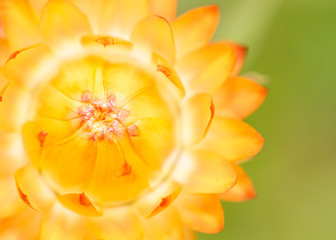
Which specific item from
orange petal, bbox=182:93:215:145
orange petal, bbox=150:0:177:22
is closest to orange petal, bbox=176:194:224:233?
orange petal, bbox=182:93:215:145

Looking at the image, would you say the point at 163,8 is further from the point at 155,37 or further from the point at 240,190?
the point at 240,190

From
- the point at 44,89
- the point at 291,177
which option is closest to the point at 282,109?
the point at 291,177

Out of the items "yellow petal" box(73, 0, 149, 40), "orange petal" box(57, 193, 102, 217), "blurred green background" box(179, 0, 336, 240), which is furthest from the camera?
"blurred green background" box(179, 0, 336, 240)

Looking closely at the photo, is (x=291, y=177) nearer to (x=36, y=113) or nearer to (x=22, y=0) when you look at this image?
(x=36, y=113)

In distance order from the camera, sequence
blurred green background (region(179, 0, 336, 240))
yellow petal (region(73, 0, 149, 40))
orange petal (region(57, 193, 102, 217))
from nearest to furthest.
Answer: orange petal (region(57, 193, 102, 217)) → yellow petal (region(73, 0, 149, 40)) → blurred green background (region(179, 0, 336, 240))

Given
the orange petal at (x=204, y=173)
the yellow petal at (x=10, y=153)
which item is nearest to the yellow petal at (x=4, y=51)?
the yellow petal at (x=10, y=153)

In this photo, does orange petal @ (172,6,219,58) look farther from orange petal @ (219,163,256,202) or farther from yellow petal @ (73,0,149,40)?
orange petal @ (219,163,256,202)

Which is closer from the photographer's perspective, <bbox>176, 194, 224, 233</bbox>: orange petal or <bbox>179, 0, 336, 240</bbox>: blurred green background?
<bbox>176, 194, 224, 233</bbox>: orange petal
